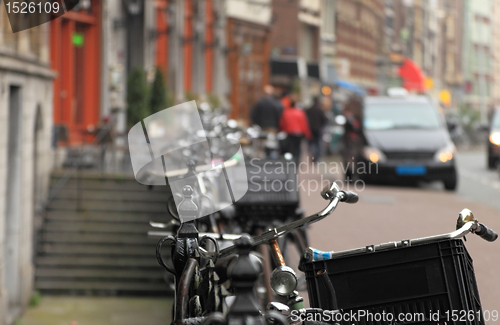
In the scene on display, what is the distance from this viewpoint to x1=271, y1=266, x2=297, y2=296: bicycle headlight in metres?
2.94

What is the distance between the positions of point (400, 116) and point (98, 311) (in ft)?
23.9

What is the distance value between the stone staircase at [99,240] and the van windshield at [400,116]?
4.55 meters

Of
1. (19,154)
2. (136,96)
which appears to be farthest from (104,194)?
(136,96)

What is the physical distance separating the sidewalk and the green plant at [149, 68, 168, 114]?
16.5 feet

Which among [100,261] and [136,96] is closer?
[100,261]

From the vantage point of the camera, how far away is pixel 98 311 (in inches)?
505

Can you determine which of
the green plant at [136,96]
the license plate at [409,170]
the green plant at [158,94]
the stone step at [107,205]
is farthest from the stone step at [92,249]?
the license plate at [409,170]

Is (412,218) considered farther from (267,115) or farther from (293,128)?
(267,115)

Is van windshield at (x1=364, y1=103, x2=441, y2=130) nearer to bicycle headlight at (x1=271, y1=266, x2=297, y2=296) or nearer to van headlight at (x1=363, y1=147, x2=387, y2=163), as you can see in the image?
van headlight at (x1=363, y1=147, x2=387, y2=163)

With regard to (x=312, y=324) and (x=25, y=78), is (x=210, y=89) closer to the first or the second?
(x=25, y=78)

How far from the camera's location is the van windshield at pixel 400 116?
17.0 metres

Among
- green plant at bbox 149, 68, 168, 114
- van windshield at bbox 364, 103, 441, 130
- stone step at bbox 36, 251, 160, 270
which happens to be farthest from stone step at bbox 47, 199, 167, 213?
van windshield at bbox 364, 103, 441, 130

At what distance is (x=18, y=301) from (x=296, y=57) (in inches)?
1139

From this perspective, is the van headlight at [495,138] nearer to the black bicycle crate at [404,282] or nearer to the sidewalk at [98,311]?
the sidewalk at [98,311]
